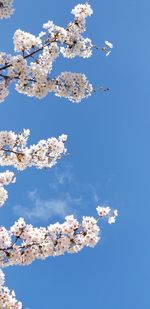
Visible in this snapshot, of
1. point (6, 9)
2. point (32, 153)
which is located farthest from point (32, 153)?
point (6, 9)

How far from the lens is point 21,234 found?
46.8 feet

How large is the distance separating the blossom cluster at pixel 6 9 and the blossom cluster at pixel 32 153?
4317mm

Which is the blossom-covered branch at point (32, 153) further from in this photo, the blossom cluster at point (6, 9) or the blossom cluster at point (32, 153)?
the blossom cluster at point (6, 9)

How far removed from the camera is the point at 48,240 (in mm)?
14078

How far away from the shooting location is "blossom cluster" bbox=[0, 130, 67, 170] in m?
16.9

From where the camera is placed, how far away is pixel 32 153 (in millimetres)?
17047

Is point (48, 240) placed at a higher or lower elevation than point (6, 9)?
lower

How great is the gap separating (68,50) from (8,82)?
216 cm

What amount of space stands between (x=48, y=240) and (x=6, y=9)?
21.9 feet

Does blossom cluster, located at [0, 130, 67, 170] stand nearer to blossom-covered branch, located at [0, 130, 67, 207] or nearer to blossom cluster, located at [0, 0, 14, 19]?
blossom-covered branch, located at [0, 130, 67, 207]

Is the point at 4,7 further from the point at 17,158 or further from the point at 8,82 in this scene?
the point at 17,158

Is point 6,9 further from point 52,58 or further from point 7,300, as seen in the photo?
point 7,300

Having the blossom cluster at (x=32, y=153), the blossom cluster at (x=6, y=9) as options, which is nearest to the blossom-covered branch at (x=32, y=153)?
the blossom cluster at (x=32, y=153)

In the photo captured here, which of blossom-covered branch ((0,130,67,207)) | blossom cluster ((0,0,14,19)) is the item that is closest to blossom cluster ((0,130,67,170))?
blossom-covered branch ((0,130,67,207))
